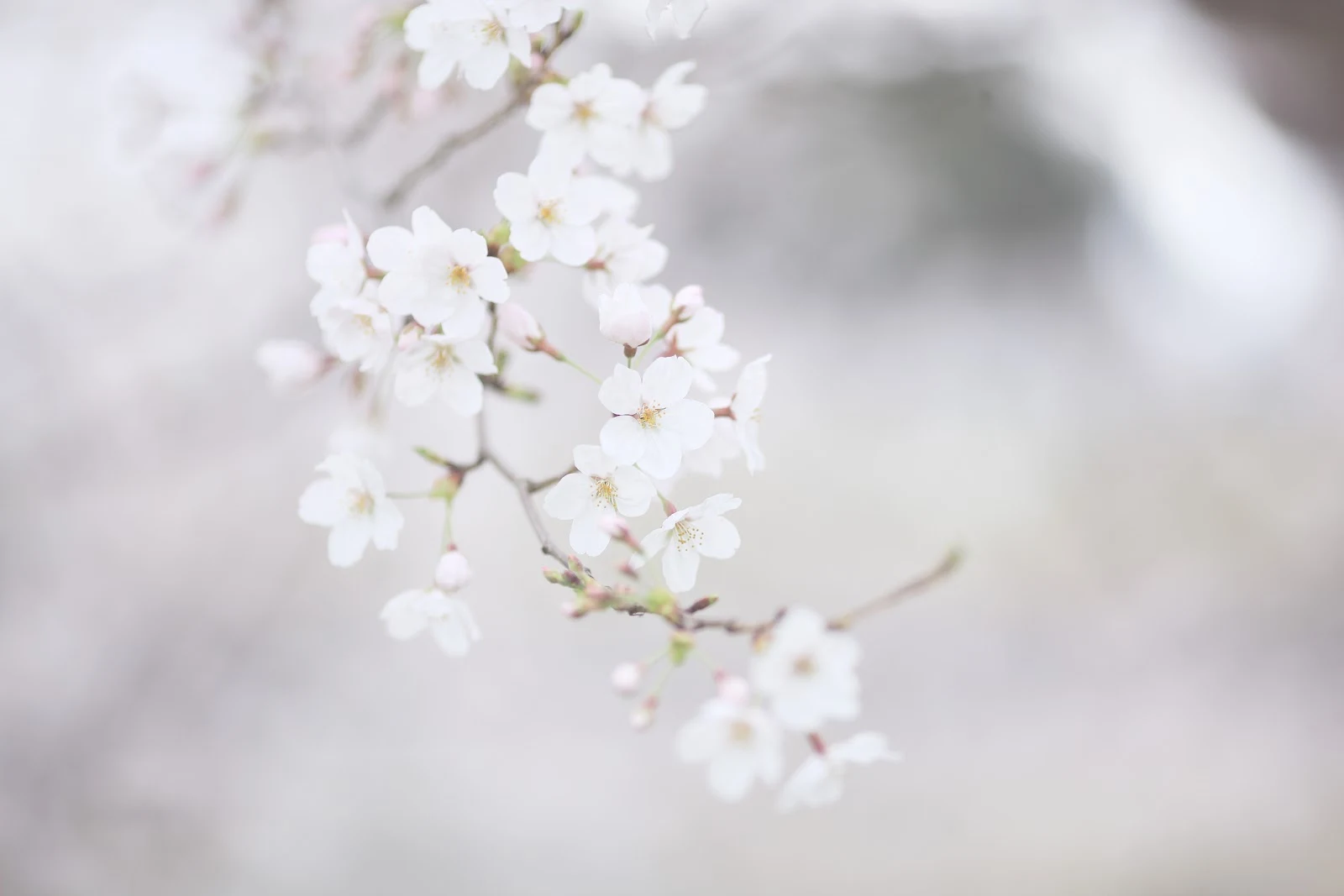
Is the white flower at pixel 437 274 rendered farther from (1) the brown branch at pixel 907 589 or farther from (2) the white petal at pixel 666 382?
(1) the brown branch at pixel 907 589

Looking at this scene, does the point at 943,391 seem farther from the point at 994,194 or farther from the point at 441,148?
the point at 441,148

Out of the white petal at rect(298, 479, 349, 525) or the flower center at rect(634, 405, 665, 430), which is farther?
the white petal at rect(298, 479, 349, 525)

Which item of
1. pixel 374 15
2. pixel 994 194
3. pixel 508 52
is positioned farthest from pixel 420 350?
pixel 994 194

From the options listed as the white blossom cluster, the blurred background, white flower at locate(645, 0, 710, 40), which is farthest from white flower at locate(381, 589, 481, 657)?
the blurred background

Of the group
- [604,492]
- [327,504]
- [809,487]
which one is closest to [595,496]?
[604,492]

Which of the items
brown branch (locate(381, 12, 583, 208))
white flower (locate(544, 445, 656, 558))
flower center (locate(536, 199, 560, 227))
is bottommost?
white flower (locate(544, 445, 656, 558))

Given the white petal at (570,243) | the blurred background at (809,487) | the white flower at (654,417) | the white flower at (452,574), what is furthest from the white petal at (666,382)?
the blurred background at (809,487)

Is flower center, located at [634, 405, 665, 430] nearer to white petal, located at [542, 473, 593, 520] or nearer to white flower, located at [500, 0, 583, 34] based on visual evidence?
white petal, located at [542, 473, 593, 520]

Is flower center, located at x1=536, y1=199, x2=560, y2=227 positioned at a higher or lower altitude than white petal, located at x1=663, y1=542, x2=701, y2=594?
higher
